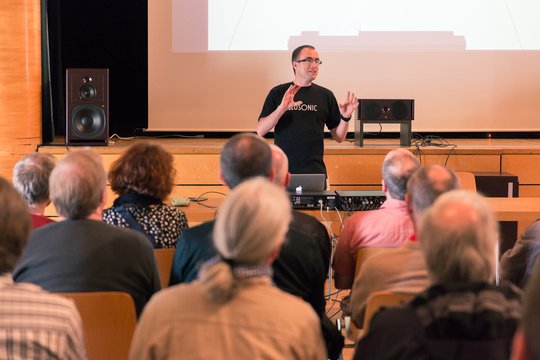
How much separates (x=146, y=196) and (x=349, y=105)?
2518mm

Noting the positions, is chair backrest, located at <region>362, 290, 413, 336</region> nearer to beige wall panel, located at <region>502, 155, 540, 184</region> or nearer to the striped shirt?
the striped shirt

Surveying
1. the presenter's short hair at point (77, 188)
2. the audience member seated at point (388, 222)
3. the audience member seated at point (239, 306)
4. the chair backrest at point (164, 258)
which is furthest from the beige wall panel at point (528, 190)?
the audience member seated at point (239, 306)

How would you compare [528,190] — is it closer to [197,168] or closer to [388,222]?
[197,168]

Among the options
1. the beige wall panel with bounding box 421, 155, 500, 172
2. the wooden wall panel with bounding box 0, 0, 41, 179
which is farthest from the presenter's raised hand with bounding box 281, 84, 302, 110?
the wooden wall panel with bounding box 0, 0, 41, 179

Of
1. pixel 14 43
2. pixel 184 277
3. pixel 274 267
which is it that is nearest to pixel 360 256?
pixel 274 267

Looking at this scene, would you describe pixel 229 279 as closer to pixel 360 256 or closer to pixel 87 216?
pixel 87 216

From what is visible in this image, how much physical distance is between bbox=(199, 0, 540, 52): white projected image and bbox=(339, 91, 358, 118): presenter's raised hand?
1.51 meters

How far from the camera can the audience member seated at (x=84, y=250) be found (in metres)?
2.44

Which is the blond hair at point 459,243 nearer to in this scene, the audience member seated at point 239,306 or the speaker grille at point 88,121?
the audience member seated at point 239,306

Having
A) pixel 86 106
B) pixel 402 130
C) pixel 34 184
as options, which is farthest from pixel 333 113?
pixel 34 184

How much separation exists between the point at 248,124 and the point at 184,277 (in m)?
4.41

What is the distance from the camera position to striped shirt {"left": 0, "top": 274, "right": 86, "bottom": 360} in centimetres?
188

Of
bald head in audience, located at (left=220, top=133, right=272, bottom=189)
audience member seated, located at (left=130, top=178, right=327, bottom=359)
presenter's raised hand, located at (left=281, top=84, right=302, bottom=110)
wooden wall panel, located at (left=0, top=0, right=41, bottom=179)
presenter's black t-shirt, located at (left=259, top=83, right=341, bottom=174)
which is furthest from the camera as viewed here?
wooden wall panel, located at (left=0, top=0, right=41, bottom=179)

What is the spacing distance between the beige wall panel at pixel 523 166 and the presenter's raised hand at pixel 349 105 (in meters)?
1.62
